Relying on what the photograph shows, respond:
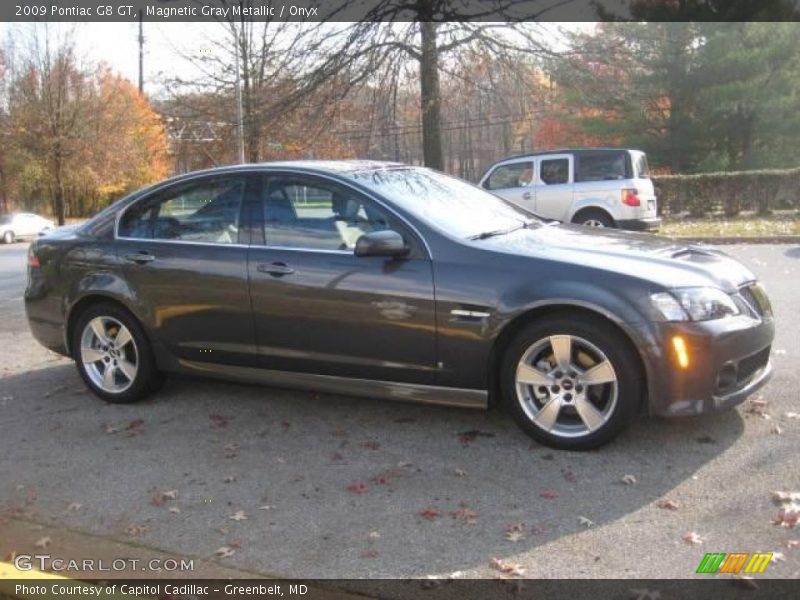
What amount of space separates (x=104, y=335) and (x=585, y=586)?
3791 millimetres

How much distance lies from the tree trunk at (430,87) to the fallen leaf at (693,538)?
31.9 feet

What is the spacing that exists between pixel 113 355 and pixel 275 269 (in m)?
1.51

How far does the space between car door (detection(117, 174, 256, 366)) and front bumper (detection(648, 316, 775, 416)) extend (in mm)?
2394

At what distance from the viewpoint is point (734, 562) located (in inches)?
120

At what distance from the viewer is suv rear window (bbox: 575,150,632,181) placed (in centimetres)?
1414

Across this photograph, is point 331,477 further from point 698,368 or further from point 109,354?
point 109,354

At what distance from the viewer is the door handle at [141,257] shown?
5.23 m

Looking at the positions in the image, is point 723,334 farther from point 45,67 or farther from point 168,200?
point 45,67

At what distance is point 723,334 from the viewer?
3.99 metres

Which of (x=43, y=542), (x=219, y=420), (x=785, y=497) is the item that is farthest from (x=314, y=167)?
(x=785, y=497)

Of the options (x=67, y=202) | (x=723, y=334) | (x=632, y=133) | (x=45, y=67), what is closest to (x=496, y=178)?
(x=723, y=334)

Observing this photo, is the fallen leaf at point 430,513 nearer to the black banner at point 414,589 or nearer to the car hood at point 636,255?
the black banner at point 414,589

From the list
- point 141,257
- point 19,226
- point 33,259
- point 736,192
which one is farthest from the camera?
point 19,226

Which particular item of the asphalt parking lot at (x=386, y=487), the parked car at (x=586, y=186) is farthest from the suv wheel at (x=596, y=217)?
the asphalt parking lot at (x=386, y=487)
